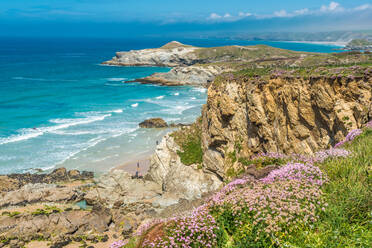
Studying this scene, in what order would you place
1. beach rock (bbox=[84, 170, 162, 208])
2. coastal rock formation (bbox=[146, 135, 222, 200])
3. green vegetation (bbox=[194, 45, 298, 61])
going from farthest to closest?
green vegetation (bbox=[194, 45, 298, 61]) → beach rock (bbox=[84, 170, 162, 208]) → coastal rock formation (bbox=[146, 135, 222, 200])

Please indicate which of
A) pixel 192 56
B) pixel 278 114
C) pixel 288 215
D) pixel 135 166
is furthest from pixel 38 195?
pixel 192 56

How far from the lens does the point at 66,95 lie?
6969 centimetres

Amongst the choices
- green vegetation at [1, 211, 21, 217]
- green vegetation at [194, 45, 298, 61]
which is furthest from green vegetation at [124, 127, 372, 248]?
green vegetation at [194, 45, 298, 61]

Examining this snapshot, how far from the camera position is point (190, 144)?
2733cm

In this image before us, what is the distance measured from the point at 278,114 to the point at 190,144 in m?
9.00

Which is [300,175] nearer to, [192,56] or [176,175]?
[176,175]

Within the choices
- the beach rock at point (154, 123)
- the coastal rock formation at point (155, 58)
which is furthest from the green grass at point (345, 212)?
the coastal rock formation at point (155, 58)

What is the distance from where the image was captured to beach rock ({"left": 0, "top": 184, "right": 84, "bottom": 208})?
2617 centimetres

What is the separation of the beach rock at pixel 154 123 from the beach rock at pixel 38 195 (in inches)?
814

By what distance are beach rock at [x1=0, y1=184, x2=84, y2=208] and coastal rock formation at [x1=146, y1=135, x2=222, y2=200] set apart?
22.8ft

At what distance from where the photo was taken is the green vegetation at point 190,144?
2611cm

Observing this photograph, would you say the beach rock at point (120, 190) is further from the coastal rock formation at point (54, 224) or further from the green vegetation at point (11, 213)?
the green vegetation at point (11, 213)

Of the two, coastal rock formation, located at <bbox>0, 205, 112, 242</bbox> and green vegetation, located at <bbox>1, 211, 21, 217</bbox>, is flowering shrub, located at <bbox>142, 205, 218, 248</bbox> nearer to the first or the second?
coastal rock formation, located at <bbox>0, 205, 112, 242</bbox>

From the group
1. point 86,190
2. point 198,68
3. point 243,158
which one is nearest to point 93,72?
point 198,68
